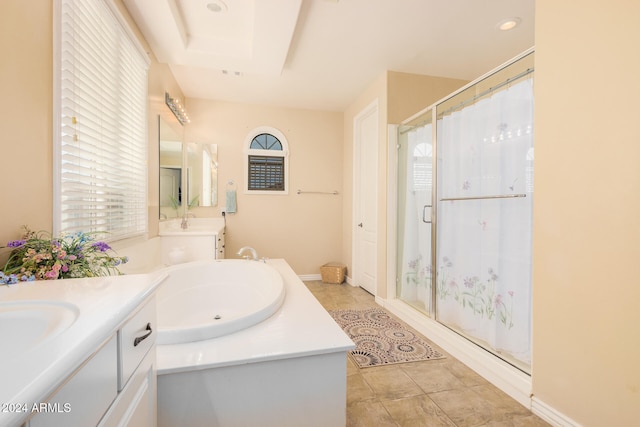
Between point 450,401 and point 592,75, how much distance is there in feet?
5.58

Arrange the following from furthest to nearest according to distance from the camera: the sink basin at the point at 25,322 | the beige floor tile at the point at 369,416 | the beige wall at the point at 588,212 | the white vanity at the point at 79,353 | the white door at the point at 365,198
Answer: the white door at the point at 365,198 < the beige floor tile at the point at 369,416 < the beige wall at the point at 588,212 < the sink basin at the point at 25,322 < the white vanity at the point at 79,353

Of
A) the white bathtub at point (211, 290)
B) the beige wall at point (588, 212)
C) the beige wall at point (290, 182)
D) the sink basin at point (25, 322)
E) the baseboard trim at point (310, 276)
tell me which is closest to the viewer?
the sink basin at point (25, 322)

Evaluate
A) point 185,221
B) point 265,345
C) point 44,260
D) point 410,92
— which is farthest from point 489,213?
point 185,221

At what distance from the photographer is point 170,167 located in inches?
118

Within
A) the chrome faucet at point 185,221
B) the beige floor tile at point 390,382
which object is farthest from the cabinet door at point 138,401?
the chrome faucet at point 185,221

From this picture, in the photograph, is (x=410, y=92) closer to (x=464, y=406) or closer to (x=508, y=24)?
(x=508, y=24)

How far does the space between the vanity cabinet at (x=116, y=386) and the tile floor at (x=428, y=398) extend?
1028 mm

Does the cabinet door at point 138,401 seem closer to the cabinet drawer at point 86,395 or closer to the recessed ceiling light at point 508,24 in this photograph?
the cabinet drawer at point 86,395

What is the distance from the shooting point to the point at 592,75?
121 centimetres

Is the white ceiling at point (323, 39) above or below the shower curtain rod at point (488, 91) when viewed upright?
above

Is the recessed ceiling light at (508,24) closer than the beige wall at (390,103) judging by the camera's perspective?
Yes

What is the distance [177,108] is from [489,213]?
10.6 ft

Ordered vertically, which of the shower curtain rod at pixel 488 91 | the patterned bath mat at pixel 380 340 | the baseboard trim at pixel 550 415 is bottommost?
the patterned bath mat at pixel 380 340

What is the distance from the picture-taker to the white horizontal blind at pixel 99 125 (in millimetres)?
1336
